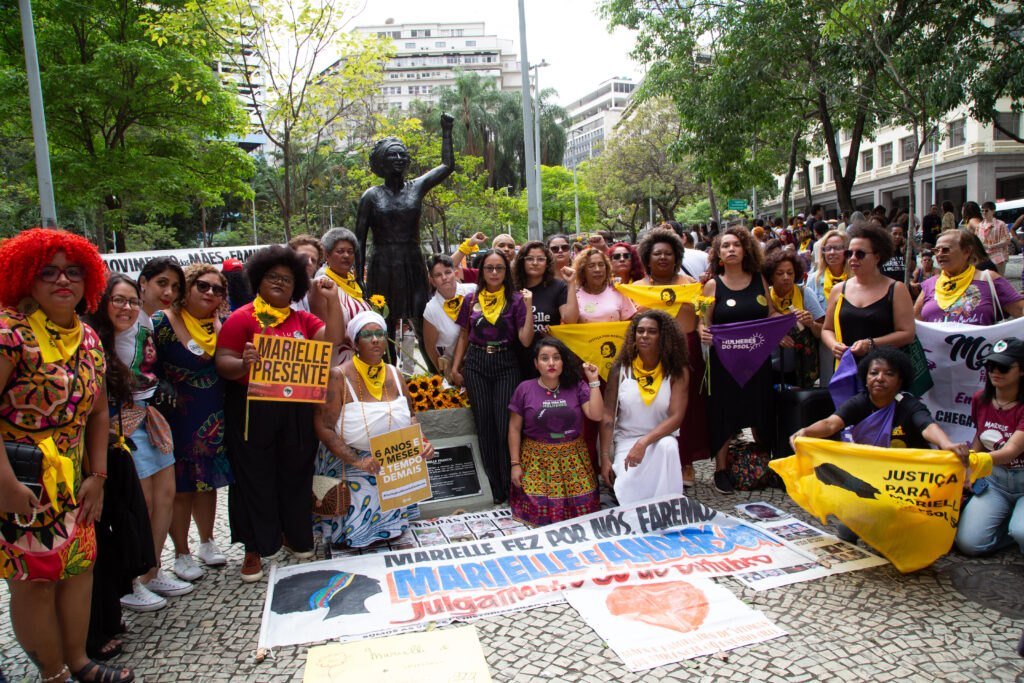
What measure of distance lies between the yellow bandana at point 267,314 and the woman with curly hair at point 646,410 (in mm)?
2296

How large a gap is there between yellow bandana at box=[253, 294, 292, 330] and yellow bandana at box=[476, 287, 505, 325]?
1.56 metres

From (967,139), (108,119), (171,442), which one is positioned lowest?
(171,442)

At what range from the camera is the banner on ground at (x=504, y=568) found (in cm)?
361

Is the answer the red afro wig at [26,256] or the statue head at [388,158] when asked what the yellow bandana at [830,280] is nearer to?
the statue head at [388,158]

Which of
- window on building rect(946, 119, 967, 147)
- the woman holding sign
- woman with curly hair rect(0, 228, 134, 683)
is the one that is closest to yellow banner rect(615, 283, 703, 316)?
the woman holding sign

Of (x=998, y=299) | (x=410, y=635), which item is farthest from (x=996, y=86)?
(x=410, y=635)

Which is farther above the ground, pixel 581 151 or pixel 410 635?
pixel 581 151

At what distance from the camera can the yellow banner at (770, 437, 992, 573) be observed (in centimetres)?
379

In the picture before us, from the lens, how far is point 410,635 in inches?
133

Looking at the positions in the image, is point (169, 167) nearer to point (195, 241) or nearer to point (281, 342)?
point (281, 342)

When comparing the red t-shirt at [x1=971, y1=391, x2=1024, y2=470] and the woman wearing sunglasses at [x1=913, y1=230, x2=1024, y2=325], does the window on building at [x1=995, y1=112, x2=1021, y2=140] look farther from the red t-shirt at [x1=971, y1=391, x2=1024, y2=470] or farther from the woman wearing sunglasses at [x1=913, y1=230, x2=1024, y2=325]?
the red t-shirt at [x1=971, y1=391, x2=1024, y2=470]

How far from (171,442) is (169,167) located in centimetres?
1428

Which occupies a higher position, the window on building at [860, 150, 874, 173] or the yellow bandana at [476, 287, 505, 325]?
the window on building at [860, 150, 874, 173]

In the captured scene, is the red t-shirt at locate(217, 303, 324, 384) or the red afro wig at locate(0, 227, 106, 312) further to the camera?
the red t-shirt at locate(217, 303, 324, 384)
